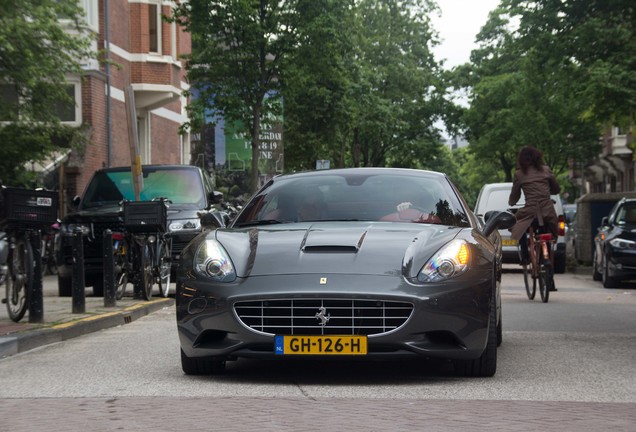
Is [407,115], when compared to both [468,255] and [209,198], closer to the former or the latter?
[209,198]

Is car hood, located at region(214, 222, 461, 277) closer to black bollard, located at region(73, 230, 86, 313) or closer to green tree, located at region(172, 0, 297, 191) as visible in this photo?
black bollard, located at region(73, 230, 86, 313)

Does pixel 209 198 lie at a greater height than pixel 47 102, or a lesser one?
lesser

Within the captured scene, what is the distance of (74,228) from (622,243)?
29.4 ft

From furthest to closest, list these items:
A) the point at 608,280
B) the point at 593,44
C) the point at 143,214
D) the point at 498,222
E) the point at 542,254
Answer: the point at 593,44 < the point at 608,280 < the point at 542,254 < the point at 143,214 < the point at 498,222

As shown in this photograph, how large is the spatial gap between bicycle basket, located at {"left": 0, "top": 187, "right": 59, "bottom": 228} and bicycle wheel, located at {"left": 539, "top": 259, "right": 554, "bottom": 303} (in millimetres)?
6504

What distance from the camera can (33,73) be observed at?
65.7 ft

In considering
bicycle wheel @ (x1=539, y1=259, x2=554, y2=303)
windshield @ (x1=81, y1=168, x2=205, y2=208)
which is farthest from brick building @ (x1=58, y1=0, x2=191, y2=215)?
bicycle wheel @ (x1=539, y1=259, x2=554, y2=303)

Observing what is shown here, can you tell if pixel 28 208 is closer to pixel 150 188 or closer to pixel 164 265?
pixel 164 265

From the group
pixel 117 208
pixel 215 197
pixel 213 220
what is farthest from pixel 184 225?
pixel 213 220

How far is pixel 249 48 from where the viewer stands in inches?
1213

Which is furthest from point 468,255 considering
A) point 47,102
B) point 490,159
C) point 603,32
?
point 490,159

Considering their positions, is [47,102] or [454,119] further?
[454,119]

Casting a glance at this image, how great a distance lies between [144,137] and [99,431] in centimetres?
3527

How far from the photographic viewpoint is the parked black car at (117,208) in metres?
16.6
